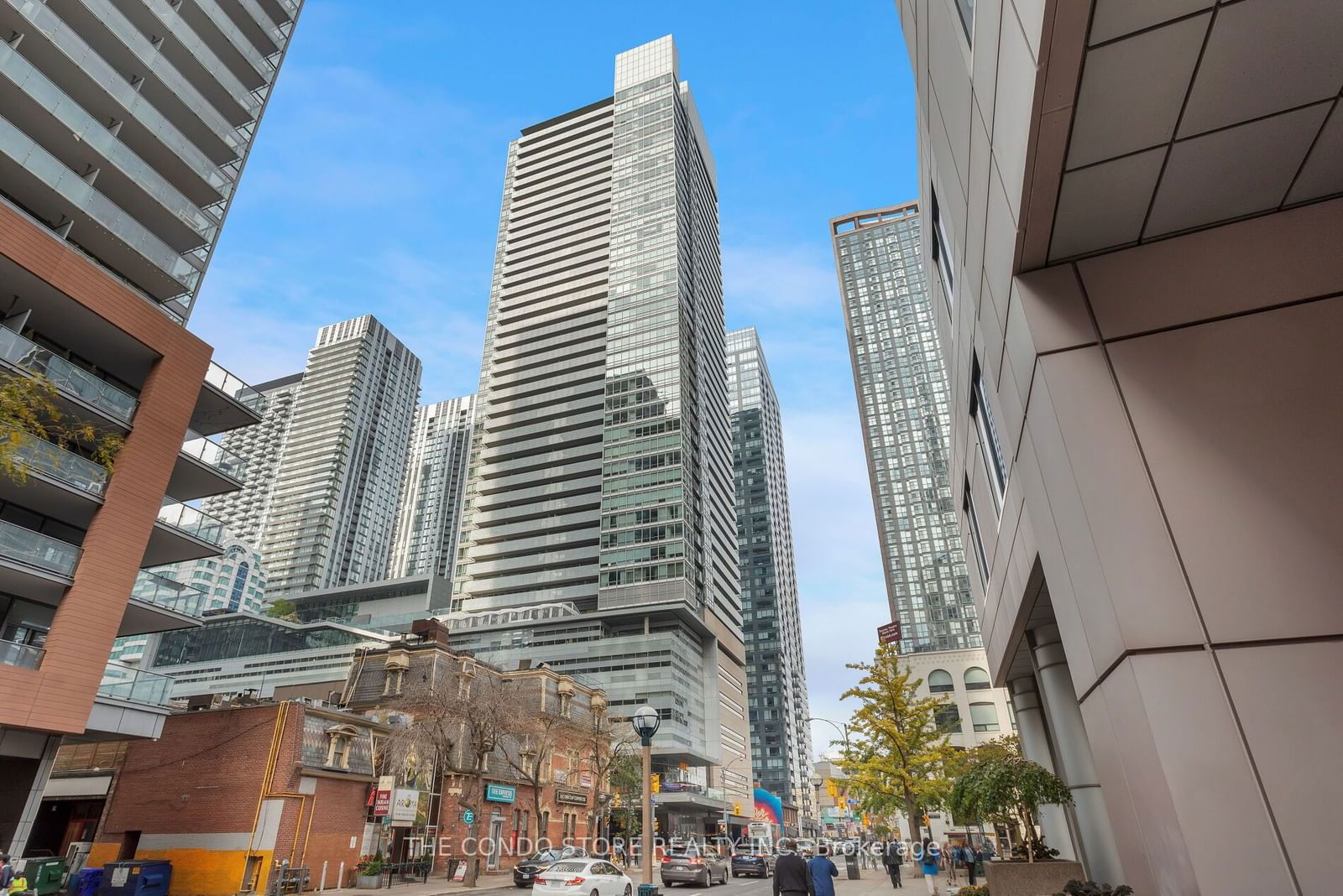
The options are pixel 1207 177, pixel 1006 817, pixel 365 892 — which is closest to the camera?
pixel 1207 177

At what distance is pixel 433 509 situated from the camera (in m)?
188

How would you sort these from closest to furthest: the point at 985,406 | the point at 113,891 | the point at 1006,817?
the point at 985,406 < the point at 1006,817 < the point at 113,891

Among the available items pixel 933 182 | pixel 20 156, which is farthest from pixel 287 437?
pixel 933 182

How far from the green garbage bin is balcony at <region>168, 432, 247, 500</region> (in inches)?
480

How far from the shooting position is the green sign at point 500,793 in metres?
36.0

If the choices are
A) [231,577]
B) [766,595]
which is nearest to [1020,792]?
[766,595]

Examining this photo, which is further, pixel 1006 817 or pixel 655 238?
pixel 655 238

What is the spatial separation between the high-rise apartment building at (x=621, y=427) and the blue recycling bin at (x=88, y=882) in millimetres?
57100

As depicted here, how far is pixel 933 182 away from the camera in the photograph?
1445 cm

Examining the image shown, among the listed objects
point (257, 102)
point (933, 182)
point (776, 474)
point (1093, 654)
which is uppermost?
point (776, 474)

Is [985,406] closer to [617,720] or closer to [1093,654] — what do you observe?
[1093,654]

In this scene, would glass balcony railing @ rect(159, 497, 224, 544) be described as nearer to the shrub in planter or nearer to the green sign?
the green sign

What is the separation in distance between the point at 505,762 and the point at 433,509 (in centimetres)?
15786

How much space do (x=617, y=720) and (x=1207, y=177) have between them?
169 ft
